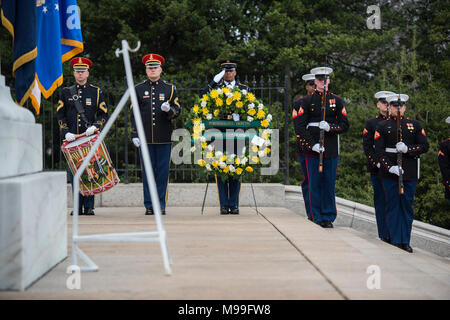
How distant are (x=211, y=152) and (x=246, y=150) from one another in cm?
49

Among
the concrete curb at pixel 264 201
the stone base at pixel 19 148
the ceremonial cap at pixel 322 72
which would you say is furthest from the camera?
the concrete curb at pixel 264 201

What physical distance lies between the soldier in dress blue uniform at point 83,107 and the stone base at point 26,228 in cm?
403

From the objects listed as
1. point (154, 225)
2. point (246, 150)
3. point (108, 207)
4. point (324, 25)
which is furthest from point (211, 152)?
point (324, 25)

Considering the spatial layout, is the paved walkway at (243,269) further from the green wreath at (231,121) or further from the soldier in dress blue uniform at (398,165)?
the soldier in dress blue uniform at (398,165)

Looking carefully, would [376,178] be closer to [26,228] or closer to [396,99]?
[396,99]

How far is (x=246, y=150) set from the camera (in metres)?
7.72

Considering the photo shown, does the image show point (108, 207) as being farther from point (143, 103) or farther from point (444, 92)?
point (444, 92)

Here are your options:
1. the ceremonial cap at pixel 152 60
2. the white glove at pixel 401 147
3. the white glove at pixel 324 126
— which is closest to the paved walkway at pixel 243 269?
the white glove at pixel 324 126

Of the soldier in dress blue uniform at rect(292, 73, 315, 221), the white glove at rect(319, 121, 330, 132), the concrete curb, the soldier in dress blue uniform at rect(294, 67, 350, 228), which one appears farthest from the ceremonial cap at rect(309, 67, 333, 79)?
the concrete curb

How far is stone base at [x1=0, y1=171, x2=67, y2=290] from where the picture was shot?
3199 millimetres

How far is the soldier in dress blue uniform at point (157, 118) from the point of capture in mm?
7754

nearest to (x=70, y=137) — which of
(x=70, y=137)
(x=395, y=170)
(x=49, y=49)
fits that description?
(x=70, y=137)

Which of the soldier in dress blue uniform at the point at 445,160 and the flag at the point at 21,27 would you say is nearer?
the flag at the point at 21,27

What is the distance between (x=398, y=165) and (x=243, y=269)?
435 cm
